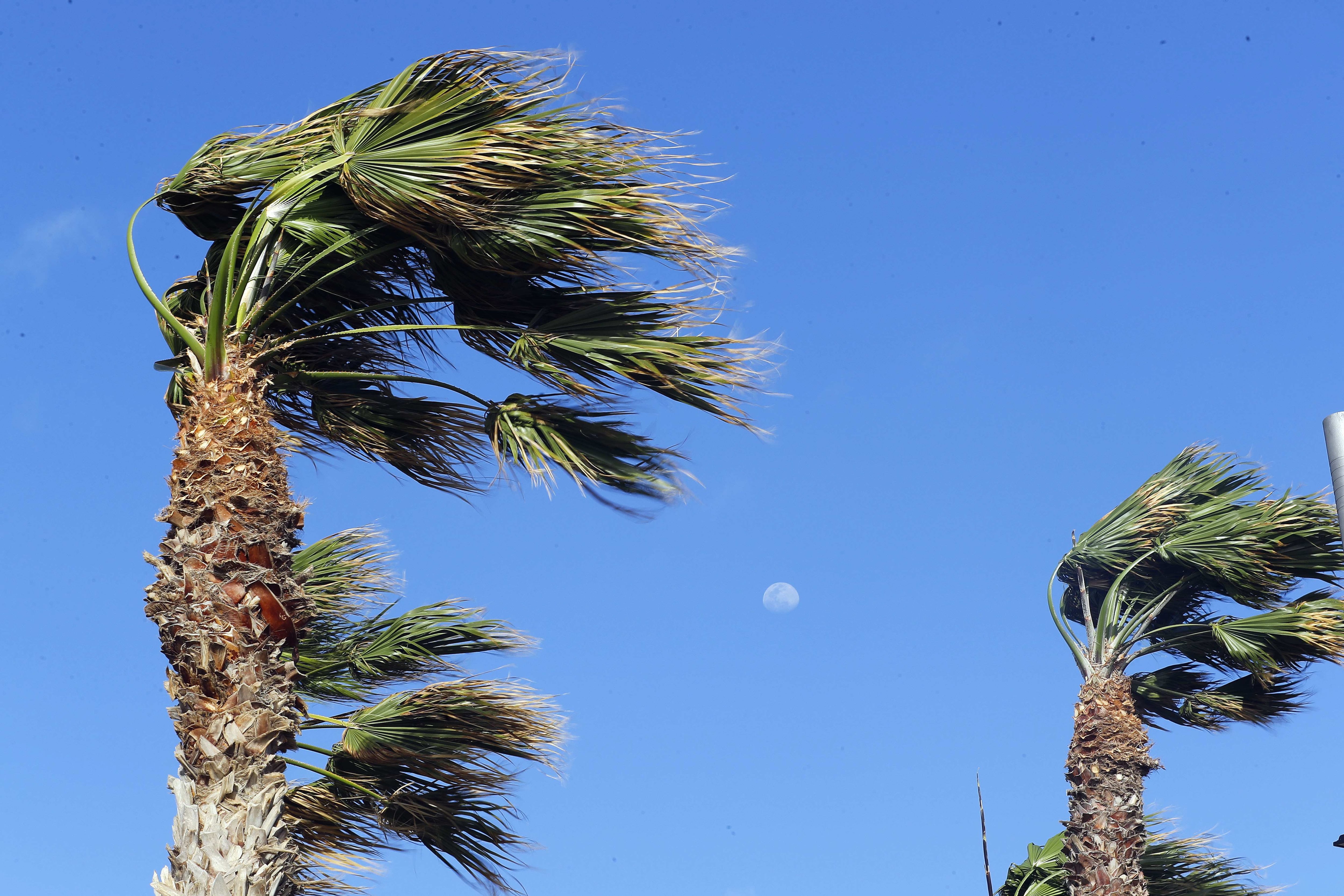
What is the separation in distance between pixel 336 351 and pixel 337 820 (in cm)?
278

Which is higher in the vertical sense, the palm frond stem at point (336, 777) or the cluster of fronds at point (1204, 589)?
the cluster of fronds at point (1204, 589)

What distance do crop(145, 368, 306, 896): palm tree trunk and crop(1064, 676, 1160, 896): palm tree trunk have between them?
26.8 ft

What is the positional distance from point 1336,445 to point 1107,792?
8986 mm

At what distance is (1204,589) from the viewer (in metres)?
12.5

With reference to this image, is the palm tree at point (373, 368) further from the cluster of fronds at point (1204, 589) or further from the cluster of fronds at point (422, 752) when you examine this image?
the cluster of fronds at point (1204, 589)

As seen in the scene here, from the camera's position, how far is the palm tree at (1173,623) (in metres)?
Answer: 11.5

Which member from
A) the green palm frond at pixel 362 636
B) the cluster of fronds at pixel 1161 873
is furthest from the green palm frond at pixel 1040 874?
the green palm frond at pixel 362 636

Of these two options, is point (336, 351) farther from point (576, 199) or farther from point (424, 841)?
point (424, 841)

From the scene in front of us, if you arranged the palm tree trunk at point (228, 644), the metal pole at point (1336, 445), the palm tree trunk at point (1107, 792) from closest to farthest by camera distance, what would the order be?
the metal pole at point (1336, 445) → the palm tree trunk at point (228, 644) → the palm tree trunk at point (1107, 792)

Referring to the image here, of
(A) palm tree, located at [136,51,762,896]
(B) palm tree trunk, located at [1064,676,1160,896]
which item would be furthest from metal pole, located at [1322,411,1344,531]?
(B) palm tree trunk, located at [1064,676,1160,896]

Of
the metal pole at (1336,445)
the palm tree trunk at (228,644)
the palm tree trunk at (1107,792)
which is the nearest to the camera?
the metal pole at (1336,445)

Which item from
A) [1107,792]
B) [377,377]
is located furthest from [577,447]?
[1107,792]

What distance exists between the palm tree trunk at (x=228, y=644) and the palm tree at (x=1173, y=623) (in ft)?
27.4

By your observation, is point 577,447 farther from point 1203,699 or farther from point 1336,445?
point 1203,699
